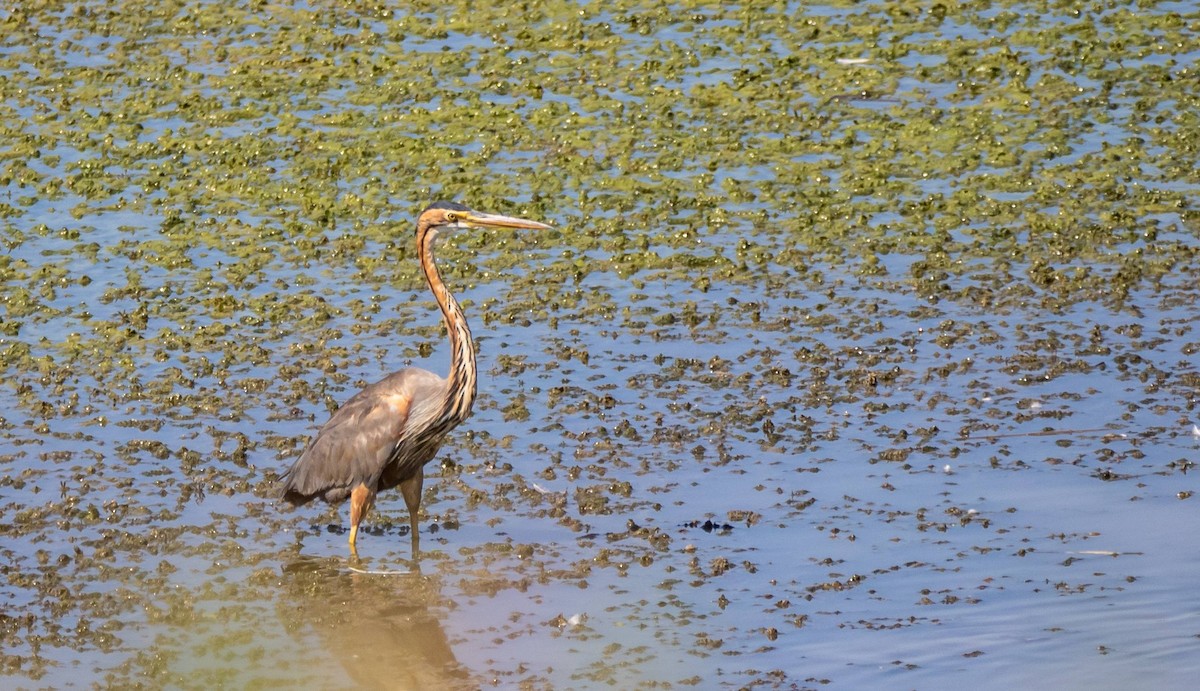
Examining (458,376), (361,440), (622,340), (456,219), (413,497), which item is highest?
(456,219)

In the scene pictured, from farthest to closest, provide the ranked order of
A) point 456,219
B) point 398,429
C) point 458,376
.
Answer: point 456,219, point 398,429, point 458,376

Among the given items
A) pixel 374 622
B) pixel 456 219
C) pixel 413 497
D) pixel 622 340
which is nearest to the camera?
pixel 374 622

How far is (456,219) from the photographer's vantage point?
10.4 m

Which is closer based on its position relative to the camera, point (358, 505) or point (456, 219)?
point (358, 505)

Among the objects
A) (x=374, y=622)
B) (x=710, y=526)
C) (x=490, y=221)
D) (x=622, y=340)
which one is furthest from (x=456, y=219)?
(x=622, y=340)

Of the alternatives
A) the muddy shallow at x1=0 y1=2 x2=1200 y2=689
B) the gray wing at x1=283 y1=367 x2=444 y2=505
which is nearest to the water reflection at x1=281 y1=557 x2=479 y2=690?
the muddy shallow at x1=0 y1=2 x2=1200 y2=689

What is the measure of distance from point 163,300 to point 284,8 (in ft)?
25.7

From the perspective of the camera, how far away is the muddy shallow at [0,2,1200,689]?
9039 millimetres

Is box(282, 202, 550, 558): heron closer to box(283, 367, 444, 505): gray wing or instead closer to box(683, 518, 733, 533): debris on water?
box(283, 367, 444, 505): gray wing

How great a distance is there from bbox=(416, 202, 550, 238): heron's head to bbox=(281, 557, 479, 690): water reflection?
2044 millimetres

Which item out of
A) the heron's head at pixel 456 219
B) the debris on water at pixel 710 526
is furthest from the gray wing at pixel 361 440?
the debris on water at pixel 710 526

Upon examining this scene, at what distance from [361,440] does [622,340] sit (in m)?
3.23

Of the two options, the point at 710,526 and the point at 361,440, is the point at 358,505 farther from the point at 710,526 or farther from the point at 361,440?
the point at 710,526

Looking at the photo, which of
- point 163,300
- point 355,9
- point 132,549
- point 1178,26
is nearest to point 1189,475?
point 132,549
